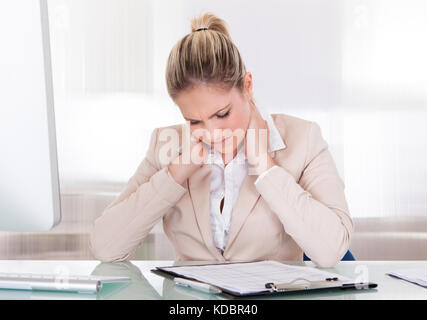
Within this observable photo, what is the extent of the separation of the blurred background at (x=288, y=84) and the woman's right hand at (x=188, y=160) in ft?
5.96

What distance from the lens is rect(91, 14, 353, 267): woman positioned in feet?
5.26

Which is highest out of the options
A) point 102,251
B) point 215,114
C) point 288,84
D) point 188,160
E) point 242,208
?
point 288,84

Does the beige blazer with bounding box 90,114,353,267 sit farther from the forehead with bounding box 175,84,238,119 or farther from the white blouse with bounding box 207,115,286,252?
the forehead with bounding box 175,84,238,119

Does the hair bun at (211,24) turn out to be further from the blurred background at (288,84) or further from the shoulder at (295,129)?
the blurred background at (288,84)

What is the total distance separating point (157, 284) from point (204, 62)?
77 centimetres

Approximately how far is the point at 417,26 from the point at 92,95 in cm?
210

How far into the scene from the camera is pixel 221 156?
1.73 meters

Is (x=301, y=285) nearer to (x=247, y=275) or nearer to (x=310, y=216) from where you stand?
(x=247, y=275)

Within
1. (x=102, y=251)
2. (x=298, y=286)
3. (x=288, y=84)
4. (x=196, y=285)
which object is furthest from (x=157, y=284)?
(x=288, y=84)

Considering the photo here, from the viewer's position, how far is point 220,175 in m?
1.73

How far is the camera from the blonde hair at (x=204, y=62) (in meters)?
1.62

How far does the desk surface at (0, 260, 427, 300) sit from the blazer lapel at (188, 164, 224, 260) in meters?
0.22
